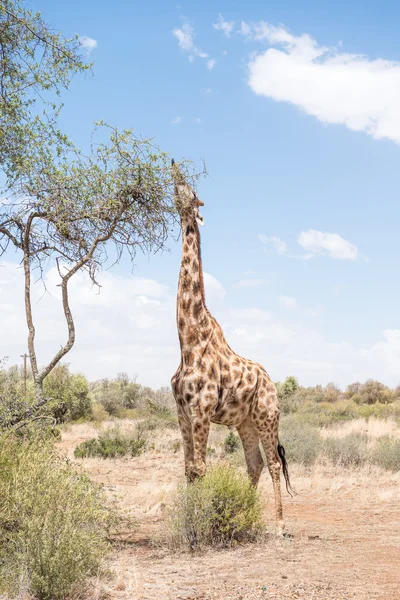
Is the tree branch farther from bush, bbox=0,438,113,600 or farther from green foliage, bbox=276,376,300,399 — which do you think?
green foliage, bbox=276,376,300,399

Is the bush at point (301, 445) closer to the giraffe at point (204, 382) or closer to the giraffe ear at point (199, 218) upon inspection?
the giraffe at point (204, 382)

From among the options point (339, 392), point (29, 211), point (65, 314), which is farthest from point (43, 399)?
point (339, 392)

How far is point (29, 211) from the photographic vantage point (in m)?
10.1

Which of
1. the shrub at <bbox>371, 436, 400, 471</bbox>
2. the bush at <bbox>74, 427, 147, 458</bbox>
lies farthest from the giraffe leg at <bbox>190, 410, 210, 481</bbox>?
the bush at <bbox>74, 427, 147, 458</bbox>

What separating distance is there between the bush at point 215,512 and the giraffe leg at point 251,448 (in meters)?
0.70

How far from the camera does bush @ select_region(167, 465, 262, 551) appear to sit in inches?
334

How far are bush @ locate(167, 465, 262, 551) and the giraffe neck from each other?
5.84 feet

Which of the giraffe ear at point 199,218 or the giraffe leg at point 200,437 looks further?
the giraffe ear at point 199,218

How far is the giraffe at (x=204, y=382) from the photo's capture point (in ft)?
28.2

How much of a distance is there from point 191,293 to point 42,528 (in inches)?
147

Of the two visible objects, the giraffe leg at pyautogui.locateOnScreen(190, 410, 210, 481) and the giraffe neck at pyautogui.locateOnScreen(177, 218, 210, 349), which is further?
the giraffe neck at pyautogui.locateOnScreen(177, 218, 210, 349)

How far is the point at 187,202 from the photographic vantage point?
9.42 meters

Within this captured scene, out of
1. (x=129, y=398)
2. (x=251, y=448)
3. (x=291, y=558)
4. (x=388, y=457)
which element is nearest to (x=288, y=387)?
(x=129, y=398)

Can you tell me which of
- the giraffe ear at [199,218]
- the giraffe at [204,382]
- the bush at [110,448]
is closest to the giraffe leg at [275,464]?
the giraffe at [204,382]
